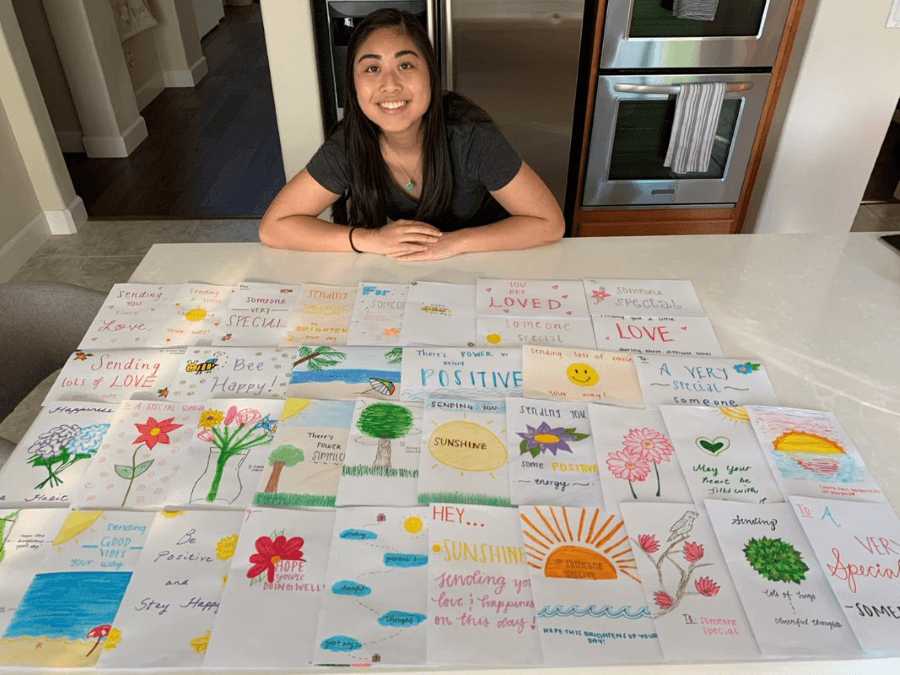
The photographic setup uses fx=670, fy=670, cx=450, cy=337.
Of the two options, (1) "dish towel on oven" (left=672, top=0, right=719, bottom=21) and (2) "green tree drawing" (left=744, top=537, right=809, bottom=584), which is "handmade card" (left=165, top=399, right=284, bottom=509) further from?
(1) "dish towel on oven" (left=672, top=0, right=719, bottom=21)

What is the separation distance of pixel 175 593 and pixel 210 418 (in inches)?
11.2

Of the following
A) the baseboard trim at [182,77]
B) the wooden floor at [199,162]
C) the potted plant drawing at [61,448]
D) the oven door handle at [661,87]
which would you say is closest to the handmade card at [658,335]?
the potted plant drawing at [61,448]

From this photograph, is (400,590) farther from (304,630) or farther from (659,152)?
(659,152)

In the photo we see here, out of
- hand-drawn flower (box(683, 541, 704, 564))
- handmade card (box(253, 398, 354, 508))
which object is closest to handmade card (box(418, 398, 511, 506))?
handmade card (box(253, 398, 354, 508))

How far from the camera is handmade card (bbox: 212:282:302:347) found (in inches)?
45.0

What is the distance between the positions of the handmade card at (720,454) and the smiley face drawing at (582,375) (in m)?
0.11

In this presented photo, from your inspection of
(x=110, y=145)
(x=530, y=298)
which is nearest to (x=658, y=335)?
(x=530, y=298)

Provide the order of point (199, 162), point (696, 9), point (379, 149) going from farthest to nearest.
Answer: point (199, 162)
point (696, 9)
point (379, 149)

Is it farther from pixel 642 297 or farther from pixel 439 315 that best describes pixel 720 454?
pixel 439 315

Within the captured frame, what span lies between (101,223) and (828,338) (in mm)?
3145

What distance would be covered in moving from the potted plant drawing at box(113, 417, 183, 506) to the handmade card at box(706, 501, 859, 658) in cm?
74

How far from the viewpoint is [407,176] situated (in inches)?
64.3

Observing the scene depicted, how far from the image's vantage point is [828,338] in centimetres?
116

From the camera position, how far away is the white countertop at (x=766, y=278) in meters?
1.06
